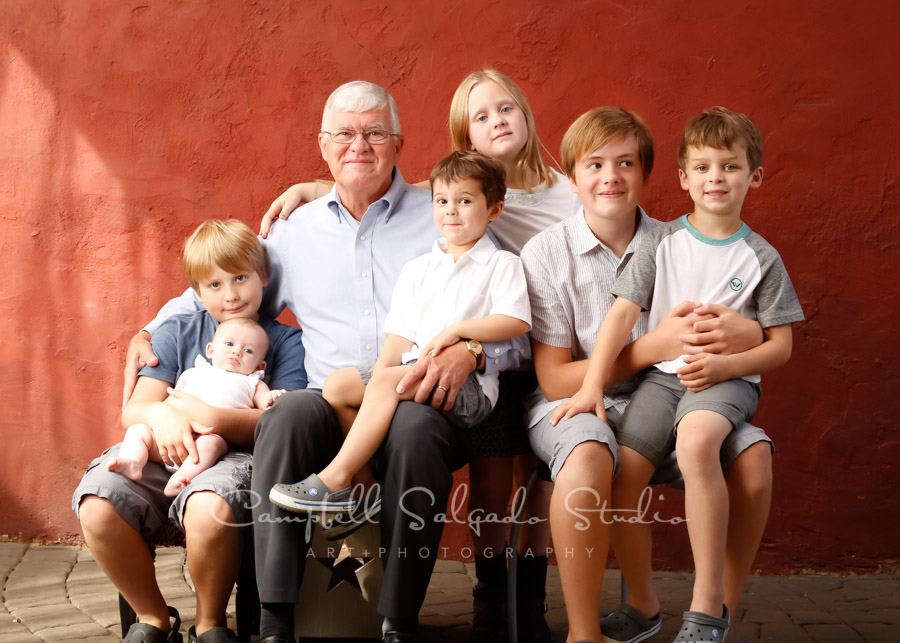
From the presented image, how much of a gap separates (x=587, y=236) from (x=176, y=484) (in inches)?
56.2

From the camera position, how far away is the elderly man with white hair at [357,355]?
234 centimetres

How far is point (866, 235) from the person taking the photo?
350 cm

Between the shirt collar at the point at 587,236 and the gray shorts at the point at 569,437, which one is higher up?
the shirt collar at the point at 587,236

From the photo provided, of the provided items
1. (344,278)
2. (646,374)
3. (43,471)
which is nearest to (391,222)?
(344,278)

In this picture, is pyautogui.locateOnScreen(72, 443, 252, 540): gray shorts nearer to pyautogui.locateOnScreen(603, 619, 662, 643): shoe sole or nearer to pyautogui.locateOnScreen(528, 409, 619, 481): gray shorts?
pyautogui.locateOnScreen(528, 409, 619, 481): gray shorts

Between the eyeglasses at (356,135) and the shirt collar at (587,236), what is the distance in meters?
0.73

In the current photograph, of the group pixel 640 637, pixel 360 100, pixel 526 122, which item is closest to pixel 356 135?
pixel 360 100

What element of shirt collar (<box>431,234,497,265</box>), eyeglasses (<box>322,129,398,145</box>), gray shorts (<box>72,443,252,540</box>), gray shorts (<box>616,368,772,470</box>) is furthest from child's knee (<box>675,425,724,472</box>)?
eyeglasses (<box>322,129,398,145</box>)

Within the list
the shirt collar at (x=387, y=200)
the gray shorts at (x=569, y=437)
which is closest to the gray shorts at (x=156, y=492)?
the gray shorts at (x=569, y=437)

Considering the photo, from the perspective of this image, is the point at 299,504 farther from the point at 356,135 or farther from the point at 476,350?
the point at 356,135

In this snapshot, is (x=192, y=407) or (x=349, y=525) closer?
(x=349, y=525)

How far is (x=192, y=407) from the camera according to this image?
8.74ft

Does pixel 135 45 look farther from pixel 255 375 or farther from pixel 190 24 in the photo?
pixel 255 375

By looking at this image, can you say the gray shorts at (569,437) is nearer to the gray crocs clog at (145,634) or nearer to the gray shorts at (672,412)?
the gray shorts at (672,412)
